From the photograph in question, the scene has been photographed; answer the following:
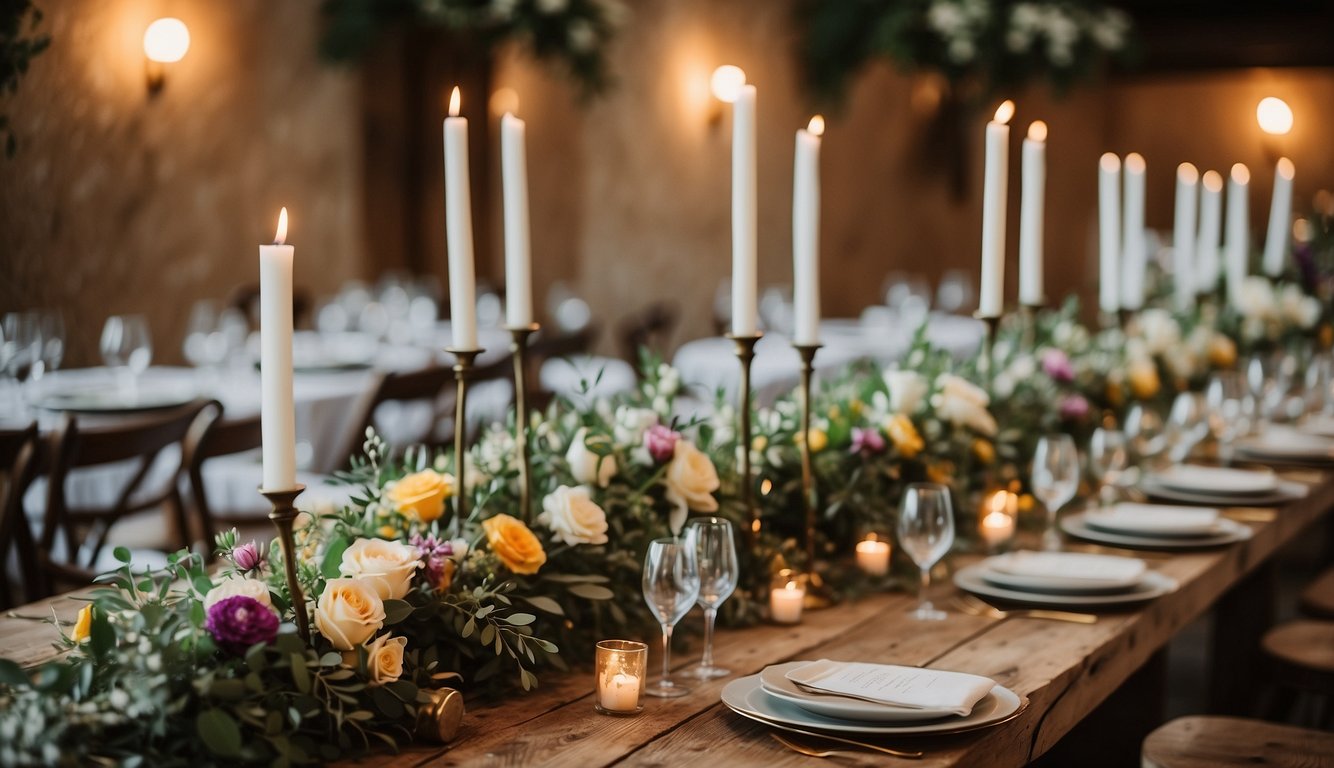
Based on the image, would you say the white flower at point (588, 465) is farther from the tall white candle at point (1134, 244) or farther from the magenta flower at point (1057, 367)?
the tall white candle at point (1134, 244)

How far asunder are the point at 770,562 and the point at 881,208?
845cm

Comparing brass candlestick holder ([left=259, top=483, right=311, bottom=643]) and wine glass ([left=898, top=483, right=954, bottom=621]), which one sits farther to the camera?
wine glass ([left=898, top=483, right=954, bottom=621])

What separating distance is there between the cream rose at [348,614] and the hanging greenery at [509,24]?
5996 mm

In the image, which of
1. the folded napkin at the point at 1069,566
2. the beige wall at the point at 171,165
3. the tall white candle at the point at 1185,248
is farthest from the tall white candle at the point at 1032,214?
the beige wall at the point at 171,165

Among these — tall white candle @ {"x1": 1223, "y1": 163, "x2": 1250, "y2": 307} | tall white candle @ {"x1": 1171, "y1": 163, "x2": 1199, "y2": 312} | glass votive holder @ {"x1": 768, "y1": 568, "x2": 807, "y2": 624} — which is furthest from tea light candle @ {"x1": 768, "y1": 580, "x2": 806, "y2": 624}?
tall white candle @ {"x1": 1223, "y1": 163, "x2": 1250, "y2": 307}

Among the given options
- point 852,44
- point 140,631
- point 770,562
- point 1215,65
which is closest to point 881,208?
point 852,44

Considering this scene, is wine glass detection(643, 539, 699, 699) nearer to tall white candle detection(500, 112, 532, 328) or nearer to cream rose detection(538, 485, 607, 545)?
cream rose detection(538, 485, 607, 545)

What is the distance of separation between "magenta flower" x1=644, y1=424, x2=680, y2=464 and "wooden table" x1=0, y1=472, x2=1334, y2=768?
252mm

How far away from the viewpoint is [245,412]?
3947mm

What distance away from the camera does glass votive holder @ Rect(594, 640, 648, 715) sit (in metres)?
1.46

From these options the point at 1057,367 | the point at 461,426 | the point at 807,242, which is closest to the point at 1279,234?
the point at 1057,367

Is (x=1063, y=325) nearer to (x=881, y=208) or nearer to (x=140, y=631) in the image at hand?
(x=140, y=631)

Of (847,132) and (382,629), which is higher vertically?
(847,132)

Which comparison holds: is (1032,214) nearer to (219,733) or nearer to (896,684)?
(896,684)
